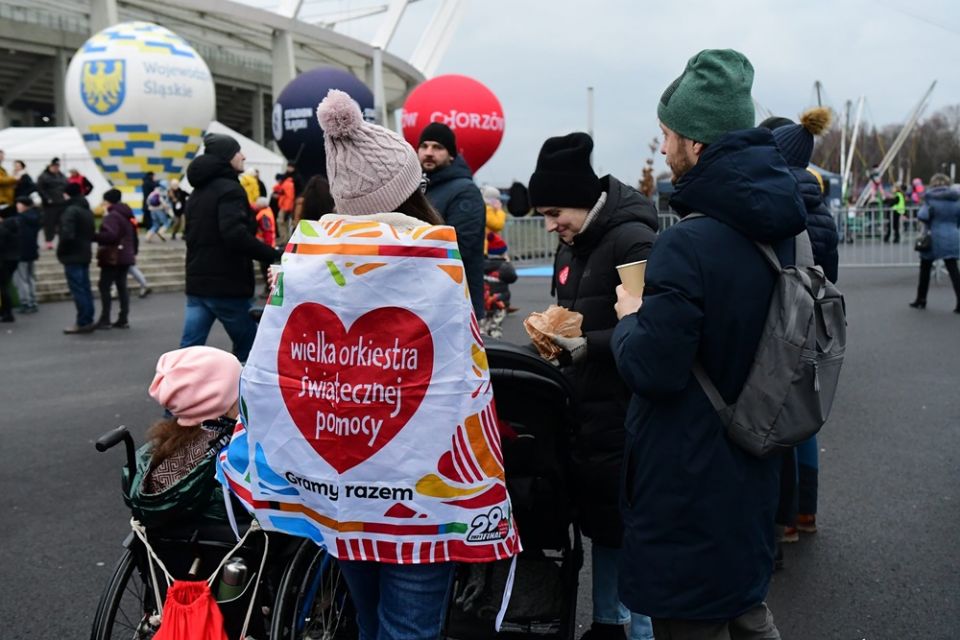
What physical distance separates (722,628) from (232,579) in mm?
1452

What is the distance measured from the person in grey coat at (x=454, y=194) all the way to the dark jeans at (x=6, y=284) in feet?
33.5

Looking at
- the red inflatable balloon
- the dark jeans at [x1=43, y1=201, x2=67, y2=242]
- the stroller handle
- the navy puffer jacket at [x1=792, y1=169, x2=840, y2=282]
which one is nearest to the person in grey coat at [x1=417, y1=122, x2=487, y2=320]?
the navy puffer jacket at [x1=792, y1=169, x2=840, y2=282]

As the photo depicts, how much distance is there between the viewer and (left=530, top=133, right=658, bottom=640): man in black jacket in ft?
9.92

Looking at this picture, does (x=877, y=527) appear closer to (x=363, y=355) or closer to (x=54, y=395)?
(x=363, y=355)

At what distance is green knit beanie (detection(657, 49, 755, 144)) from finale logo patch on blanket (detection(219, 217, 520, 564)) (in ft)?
2.27

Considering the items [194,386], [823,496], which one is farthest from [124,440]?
[823,496]

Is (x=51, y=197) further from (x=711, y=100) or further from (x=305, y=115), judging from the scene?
(x=711, y=100)

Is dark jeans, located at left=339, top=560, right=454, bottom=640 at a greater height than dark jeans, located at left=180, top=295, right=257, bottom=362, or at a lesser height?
lesser

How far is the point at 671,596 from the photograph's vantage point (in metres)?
2.24

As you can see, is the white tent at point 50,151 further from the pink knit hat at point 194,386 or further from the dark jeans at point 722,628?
the dark jeans at point 722,628

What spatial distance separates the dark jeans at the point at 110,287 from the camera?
40.1ft

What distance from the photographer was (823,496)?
513 cm

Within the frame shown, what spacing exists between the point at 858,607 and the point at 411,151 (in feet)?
9.07

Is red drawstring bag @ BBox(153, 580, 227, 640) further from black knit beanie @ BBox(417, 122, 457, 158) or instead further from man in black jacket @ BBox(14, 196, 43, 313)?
man in black jacket @ BBox(14, 196, 43, 313)
